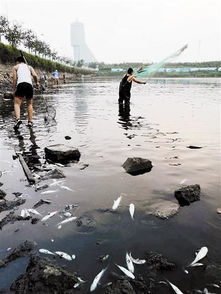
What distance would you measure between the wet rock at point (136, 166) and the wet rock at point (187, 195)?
5.86 ft

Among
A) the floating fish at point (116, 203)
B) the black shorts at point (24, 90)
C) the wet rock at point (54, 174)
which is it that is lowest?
the floating fish at point (116, 203)

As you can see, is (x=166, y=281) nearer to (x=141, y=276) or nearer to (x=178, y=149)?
(x=141, y=276)

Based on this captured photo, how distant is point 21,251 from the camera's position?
4.45 meters

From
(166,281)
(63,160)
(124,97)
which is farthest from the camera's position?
(124,97)

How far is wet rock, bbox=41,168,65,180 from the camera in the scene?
744cm

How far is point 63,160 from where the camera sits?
8.89 meters

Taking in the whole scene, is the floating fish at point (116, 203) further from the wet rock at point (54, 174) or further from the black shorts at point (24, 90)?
the black shorts at point (24, 90)

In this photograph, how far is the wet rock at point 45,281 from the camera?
3684 millimetres

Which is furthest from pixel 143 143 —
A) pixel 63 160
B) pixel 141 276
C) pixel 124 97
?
pixel 124 97

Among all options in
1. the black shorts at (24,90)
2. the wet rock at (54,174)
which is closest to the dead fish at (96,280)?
the wet rock at (54,174)

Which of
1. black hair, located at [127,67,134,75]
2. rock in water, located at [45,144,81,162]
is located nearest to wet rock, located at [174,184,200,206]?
rock in water, located at [45,144,81,162]

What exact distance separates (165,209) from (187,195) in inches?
29.0

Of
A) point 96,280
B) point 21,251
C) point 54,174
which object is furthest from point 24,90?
point 96,280

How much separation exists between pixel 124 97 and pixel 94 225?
18197mm
